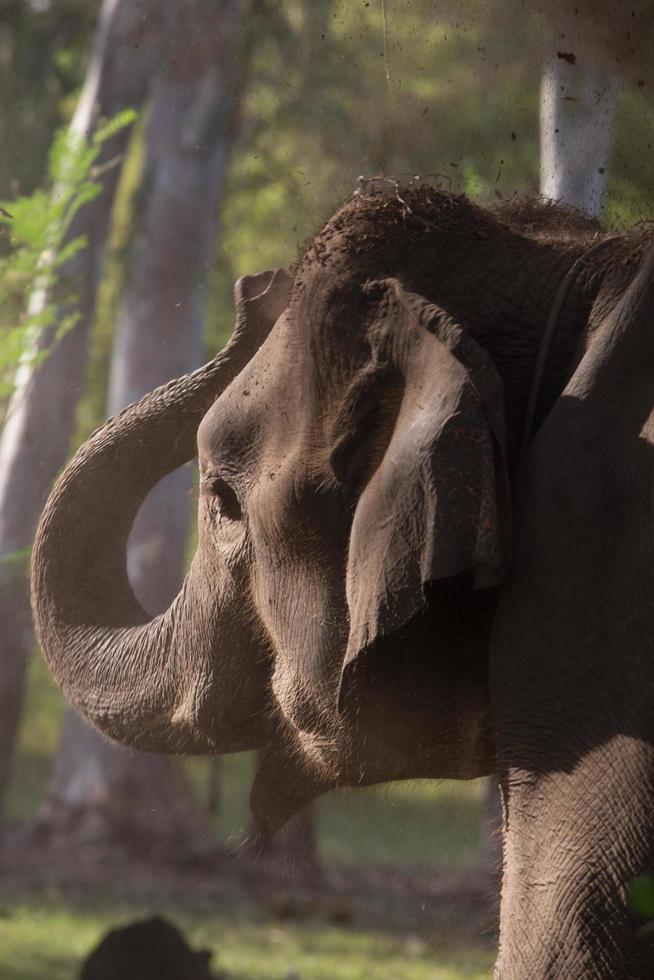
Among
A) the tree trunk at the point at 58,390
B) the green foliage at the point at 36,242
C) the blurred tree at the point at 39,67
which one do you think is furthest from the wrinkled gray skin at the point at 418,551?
the blurred tree at the point at 39,67

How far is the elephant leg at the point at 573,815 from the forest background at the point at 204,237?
114cm

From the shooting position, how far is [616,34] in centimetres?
287

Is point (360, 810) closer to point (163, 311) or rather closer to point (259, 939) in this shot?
point (259, 939)

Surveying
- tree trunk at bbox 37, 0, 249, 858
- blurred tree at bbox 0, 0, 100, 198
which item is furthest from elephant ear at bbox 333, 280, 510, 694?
blurred tree at bbox 0, 0, 100, 198

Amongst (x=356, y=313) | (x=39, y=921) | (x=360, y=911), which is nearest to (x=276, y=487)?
(x=356, y=313)

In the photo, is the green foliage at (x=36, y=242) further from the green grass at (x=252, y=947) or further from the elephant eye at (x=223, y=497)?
the green grass at (x=252, y=947)

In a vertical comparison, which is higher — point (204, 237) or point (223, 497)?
point (204, 237)

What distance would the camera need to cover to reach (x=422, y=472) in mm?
1956

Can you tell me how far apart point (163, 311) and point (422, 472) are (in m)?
7.34

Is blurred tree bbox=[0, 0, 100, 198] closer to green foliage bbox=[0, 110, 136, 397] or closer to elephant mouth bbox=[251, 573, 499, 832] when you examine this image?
green foliage bbox=[0, 110, 136, 397]

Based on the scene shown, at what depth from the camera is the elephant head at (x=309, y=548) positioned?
197 cm

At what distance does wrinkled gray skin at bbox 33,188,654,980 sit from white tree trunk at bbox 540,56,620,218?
62cm

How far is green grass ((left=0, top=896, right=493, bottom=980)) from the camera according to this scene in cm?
604

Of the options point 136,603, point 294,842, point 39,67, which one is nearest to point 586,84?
point 136,603
